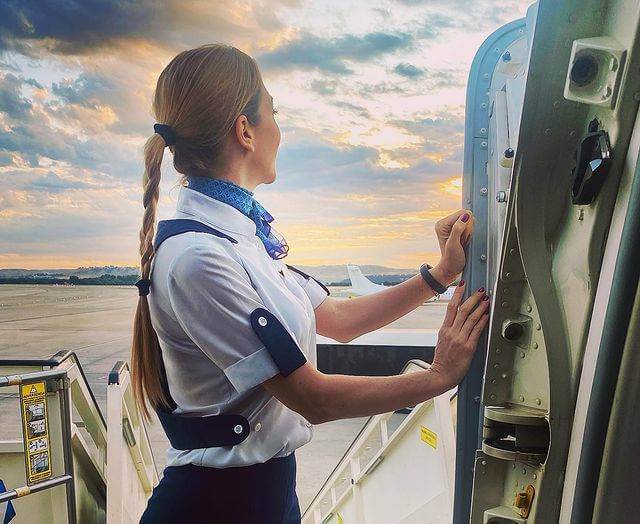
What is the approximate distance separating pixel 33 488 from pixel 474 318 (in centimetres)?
147

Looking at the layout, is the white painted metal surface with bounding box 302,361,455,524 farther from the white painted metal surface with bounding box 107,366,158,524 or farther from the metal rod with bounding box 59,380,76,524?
the metal rod with bounding box 59,380,76,524

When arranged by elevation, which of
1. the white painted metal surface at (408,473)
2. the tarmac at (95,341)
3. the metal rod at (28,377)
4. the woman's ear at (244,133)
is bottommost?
the tarmac at (95,341)

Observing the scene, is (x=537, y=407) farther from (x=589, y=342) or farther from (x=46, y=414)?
(x=46, y=414)

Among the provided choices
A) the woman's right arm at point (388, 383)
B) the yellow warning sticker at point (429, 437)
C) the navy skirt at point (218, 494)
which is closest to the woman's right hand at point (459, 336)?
the woman's right arm at point (388, 383)

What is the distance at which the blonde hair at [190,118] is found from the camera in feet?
4.73

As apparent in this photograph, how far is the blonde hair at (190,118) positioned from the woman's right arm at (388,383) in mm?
347

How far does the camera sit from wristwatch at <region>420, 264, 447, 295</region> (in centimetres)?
177

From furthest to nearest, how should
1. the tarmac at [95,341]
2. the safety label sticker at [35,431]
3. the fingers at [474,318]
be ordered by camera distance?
1. the tarmac at [95,341]
2. the safety label sticker at [35,431]
3. the fingers at [474,318]

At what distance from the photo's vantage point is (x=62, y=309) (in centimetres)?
3625

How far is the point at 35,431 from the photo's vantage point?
2.07 m

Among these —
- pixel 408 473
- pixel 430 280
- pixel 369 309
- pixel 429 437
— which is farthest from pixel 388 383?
pixel 408 473

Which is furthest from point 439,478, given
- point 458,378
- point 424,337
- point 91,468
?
point 424,337

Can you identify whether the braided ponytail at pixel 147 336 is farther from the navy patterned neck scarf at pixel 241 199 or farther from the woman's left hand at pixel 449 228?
the woman's left hand at pixel 449 228

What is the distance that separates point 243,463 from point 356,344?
7596 mm
